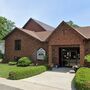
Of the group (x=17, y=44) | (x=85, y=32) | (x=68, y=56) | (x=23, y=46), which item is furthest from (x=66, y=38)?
(x=17, y=44)

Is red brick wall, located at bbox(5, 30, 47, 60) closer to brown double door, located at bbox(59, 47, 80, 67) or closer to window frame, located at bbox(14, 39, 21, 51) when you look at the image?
window frame, located at bbox(14, 39, 21, 51)

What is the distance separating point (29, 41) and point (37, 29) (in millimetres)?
10665

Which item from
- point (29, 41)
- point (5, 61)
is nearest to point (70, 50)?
point (29, 41)

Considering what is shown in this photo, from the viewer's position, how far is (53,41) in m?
25.0

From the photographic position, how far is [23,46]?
97.2 ft

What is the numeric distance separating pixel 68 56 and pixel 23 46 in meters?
7.58


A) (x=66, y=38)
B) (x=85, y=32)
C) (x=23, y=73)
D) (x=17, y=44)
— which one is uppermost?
(x=85, y=32)

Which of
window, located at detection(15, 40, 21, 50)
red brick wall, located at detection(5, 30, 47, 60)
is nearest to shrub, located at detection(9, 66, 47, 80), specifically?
red brick wall, located at detection(5, 30, 47, 60)

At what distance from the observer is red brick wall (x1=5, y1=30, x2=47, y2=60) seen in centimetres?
2833

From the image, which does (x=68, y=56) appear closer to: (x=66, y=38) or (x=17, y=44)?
(x=66, y=38)

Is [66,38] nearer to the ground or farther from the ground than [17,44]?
farther from the ground

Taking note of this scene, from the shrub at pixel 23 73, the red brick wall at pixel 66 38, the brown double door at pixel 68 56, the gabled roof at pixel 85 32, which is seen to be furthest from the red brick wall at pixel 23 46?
the shrub at pixel 23 73

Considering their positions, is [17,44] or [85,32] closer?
[85,32]

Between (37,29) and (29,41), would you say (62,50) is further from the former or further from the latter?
(37,29)
